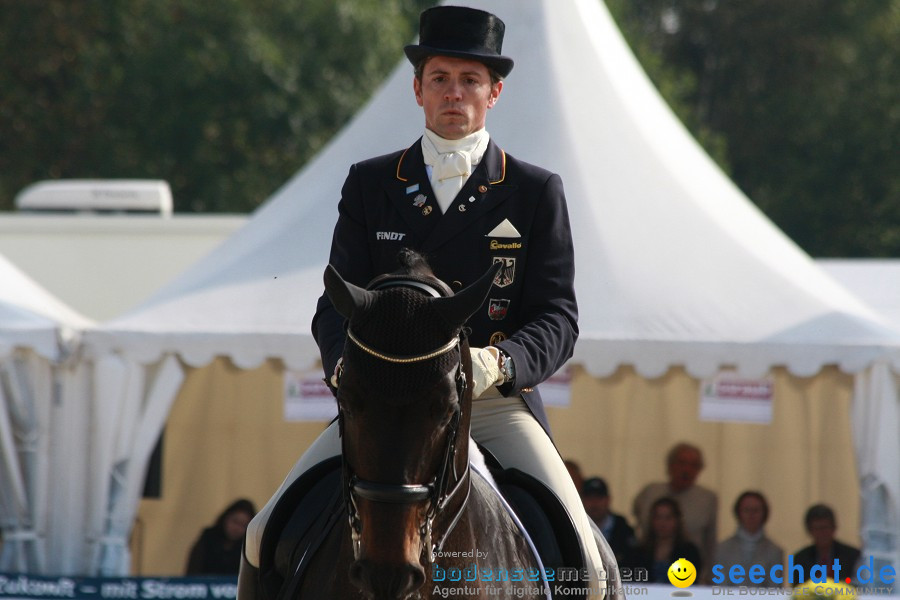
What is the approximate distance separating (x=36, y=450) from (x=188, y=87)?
68.8ft

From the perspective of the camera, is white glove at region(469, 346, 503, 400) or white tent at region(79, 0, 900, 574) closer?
white glove at region(469, 346, 503, 400)

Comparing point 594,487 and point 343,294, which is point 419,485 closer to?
point 343,294

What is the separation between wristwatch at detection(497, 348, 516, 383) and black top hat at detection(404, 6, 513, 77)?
0.86m

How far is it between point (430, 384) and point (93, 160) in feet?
94.4

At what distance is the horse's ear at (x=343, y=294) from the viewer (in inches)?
113

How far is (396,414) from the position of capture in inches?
114

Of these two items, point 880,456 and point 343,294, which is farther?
point 880,456

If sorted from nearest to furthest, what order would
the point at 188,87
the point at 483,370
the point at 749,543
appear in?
1. the point at 483,370
2. the point at 749,543
3. the point at 188,87

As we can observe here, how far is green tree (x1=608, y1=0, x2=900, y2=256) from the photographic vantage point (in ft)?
108

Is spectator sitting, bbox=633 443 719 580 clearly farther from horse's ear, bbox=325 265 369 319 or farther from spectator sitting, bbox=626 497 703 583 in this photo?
horse's ear, bbox=325 265 369 319

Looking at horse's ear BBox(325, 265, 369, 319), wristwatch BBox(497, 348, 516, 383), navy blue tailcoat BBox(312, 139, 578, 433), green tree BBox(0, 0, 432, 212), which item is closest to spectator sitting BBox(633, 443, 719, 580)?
navy blue tailcoat BBox(312, 139, 578, 433)

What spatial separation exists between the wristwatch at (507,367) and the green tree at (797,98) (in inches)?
1137

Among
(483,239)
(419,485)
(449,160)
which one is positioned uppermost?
(449,160)

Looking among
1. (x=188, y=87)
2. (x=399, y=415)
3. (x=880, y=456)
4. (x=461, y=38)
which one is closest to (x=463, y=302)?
(x=399, y=415)
